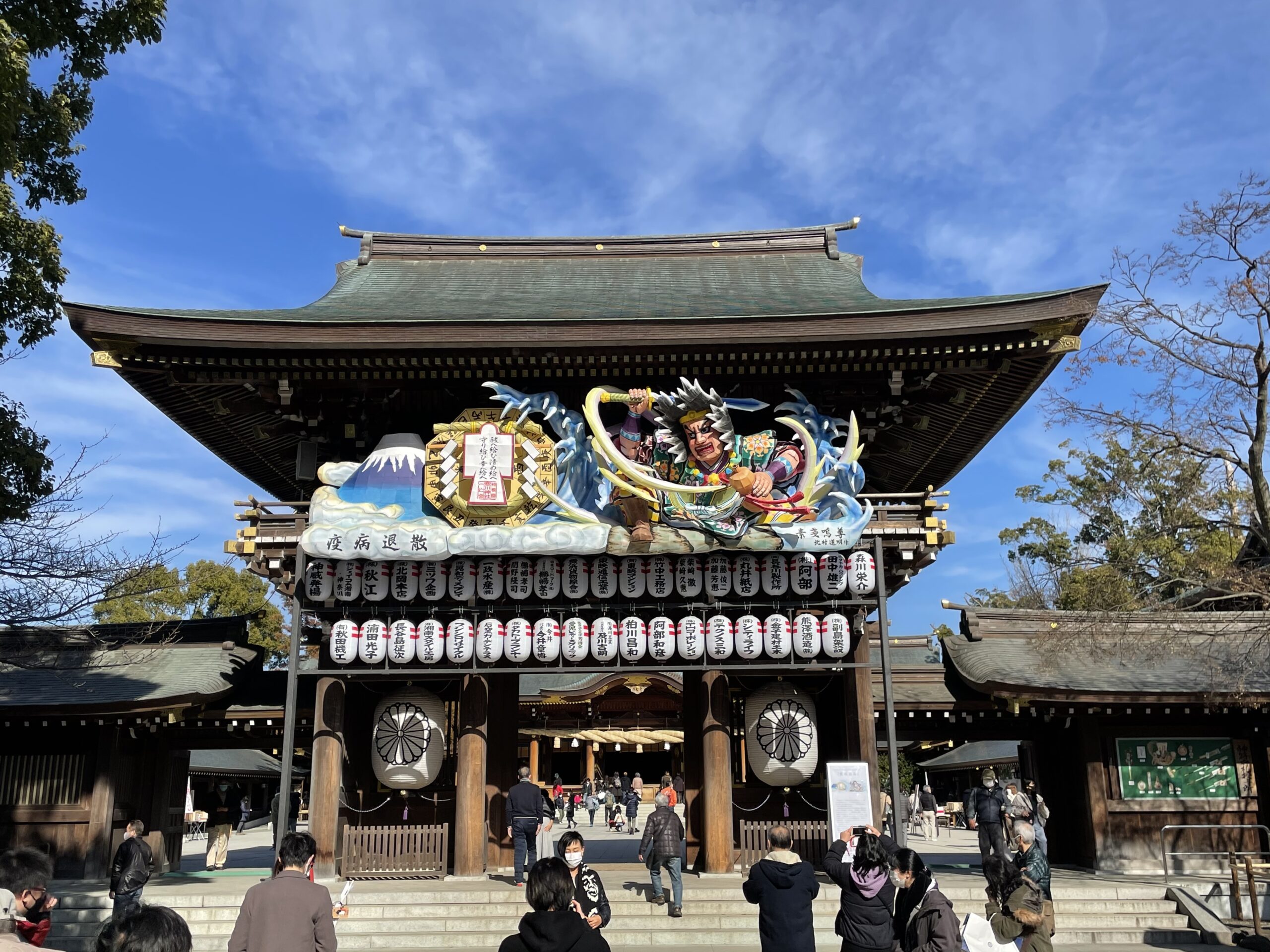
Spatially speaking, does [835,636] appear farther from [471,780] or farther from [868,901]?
[868,901]

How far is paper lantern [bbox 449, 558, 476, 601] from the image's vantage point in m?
14.6

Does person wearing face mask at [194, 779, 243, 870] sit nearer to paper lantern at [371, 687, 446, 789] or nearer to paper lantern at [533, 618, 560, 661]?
paper lantern at [371, 687, 446, 789]

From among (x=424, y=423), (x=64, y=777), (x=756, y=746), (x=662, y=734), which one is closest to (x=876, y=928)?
(x=756, y=746)

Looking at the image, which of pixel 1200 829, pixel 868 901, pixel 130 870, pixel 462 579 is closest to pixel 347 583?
pixel 462 579

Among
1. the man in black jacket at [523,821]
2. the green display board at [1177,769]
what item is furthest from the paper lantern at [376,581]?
the green display board at [1177,769]

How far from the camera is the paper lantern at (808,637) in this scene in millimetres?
14344

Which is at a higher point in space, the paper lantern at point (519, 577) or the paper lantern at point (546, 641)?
the paper lantern at point (519, 577)

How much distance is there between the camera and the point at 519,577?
14.6 metres

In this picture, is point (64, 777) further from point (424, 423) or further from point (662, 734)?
point (662, 734)

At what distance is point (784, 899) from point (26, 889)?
463cm

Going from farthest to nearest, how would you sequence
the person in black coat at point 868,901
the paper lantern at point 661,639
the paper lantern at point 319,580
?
the paper lantern at point 319,580, the paper lantern at point 661,639, the person in black coat at point 868,901

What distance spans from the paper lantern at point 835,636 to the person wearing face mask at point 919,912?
7.91m

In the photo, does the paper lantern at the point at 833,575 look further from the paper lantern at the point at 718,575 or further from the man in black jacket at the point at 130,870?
the man in black jacket at the point at 130,870

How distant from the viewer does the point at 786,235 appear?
70.5 feet
